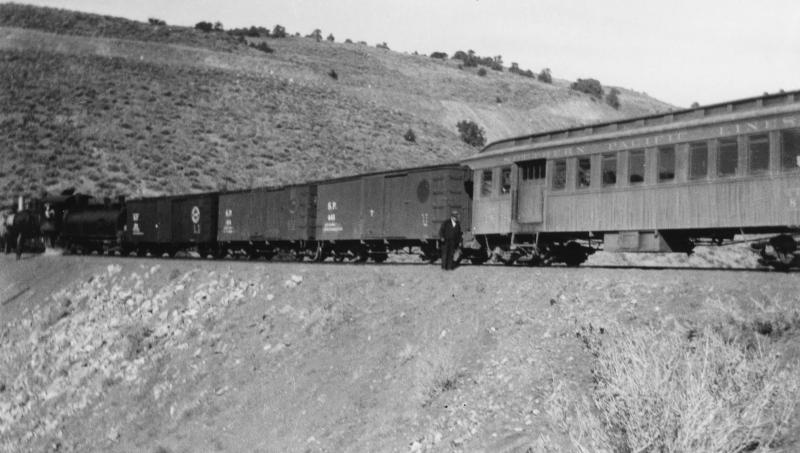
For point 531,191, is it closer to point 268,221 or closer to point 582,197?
point 582,197

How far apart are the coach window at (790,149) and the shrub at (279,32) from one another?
106 m

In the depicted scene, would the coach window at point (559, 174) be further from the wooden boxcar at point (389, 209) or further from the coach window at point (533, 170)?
the wooden boxcar at point (389, 209)

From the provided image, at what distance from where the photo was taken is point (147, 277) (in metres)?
26.7

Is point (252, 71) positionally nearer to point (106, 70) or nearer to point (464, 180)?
point (106, 70)

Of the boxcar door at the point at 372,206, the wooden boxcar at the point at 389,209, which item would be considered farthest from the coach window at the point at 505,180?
the boxcar door at the point at 372,206

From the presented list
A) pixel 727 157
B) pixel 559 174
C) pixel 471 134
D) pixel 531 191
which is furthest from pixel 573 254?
pixel 471 134

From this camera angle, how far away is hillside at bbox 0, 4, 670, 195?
54.3 m

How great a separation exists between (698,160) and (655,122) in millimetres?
1653

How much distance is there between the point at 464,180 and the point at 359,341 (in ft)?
24.6

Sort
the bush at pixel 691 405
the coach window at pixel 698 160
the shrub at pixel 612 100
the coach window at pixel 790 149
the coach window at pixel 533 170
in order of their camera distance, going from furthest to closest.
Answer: the shrub at pixel 612 100 < the coach window at pixel 533 170 < the coach window at pixel 698 160 < the coach window at pixel 790 149 < the bush at pixel 691 405

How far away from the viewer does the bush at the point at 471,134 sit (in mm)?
77438

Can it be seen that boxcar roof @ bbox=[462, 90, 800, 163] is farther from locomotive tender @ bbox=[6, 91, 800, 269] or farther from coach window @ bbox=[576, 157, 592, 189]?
coach window @ bbox=[576, 157, 592, 189]

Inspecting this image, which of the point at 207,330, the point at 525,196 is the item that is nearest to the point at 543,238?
the point at 525,196

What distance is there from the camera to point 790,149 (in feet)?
46.5
